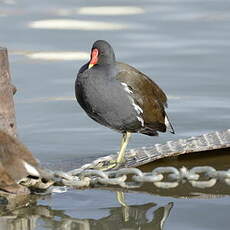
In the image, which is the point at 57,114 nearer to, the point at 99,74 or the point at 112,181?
the point at 99,74

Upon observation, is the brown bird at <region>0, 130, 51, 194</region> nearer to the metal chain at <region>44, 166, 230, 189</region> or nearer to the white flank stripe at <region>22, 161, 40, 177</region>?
the white flank stripe at <region>22, 161, 40, 177</region>

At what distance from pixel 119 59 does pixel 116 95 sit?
2.98 m

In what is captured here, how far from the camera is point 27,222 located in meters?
6.20

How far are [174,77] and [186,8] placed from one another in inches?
110

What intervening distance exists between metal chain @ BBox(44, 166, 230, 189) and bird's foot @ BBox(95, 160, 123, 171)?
1016 millimetres

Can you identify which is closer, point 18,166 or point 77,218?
point 18,166

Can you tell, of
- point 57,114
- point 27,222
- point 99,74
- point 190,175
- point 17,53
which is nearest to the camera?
point 190,175

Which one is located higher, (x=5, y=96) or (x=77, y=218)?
(x=5, y=96)

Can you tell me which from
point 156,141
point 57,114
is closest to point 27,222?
point 156,141

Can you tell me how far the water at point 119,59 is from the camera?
6324 mm

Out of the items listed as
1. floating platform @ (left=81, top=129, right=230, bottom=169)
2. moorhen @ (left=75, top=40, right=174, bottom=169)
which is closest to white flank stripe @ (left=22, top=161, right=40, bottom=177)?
floating platform @ (left=81, top=129, right=230, bottom=169)

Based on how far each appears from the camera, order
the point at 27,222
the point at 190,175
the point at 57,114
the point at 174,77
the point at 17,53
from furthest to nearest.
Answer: the point at 17,53, the point at 174,77, the point at 57,114, the point at 27,222, the point at 190,175

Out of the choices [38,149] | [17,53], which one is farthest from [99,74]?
[17,53]

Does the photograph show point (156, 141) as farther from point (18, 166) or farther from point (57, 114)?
point (18, 166)
